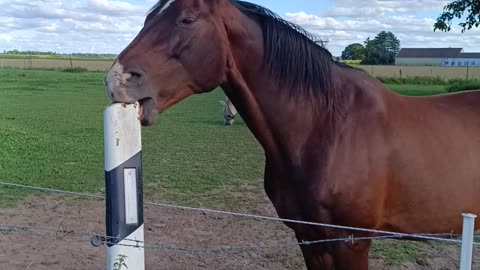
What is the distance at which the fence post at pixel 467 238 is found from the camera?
5.26ft

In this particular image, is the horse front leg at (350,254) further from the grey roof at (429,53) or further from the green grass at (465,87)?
the grey roof at (429,53)

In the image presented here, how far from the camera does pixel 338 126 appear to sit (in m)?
2.56

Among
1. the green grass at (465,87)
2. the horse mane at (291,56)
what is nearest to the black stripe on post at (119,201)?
the horse mane at (291,56)

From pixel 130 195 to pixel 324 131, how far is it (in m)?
1.07

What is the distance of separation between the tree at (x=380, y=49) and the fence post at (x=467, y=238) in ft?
154

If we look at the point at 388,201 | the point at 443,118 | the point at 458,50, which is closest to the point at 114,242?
the point at 388,201

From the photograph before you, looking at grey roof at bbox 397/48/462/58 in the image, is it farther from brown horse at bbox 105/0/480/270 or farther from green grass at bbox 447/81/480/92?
brown horse at bbox 105/0/480/270

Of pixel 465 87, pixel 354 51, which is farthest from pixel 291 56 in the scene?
pixel 354 51

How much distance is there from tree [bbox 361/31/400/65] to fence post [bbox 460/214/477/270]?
47.1 m

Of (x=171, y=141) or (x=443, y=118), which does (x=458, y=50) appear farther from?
(x=443, y=118)

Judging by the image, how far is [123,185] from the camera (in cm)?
199

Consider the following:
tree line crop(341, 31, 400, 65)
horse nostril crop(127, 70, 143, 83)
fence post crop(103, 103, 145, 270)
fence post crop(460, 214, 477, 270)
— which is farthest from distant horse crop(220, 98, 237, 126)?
tree line crop(341, 31, 400, 65)

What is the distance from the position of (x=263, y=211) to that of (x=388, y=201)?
3.53 m

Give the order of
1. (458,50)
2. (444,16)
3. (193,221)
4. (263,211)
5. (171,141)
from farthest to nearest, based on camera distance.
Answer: (458,50) < (444,16) < (171,141) < (263,211) < (193,221)
